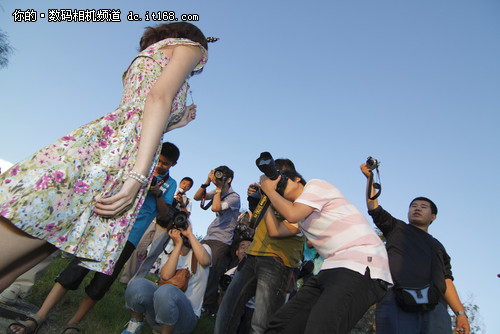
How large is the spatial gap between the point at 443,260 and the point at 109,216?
3.99 m

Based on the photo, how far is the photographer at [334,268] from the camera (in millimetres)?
2086

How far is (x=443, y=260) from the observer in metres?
3.95

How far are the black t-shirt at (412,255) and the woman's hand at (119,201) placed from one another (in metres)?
3.23

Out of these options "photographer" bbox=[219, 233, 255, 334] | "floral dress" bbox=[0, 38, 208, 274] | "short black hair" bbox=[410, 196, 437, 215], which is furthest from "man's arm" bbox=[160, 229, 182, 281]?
"short black hair" bbox=[410, 196, 437, 215]

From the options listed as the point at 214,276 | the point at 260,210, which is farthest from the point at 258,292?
the point at 214,276

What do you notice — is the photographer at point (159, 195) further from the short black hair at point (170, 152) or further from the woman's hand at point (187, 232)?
the woman's hand at point (187, 232)

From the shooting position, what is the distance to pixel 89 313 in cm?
371

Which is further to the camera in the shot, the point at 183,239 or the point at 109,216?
the point at 183,239

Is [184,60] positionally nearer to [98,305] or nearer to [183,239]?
[183,239]

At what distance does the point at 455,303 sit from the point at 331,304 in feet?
8.89

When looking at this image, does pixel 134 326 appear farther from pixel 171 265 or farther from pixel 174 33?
pixel 174 33

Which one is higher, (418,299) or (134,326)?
(418,299)

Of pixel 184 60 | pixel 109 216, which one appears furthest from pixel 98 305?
pixel 184 60

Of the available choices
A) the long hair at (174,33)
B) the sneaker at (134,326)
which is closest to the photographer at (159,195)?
the sneaker at (134,326)
